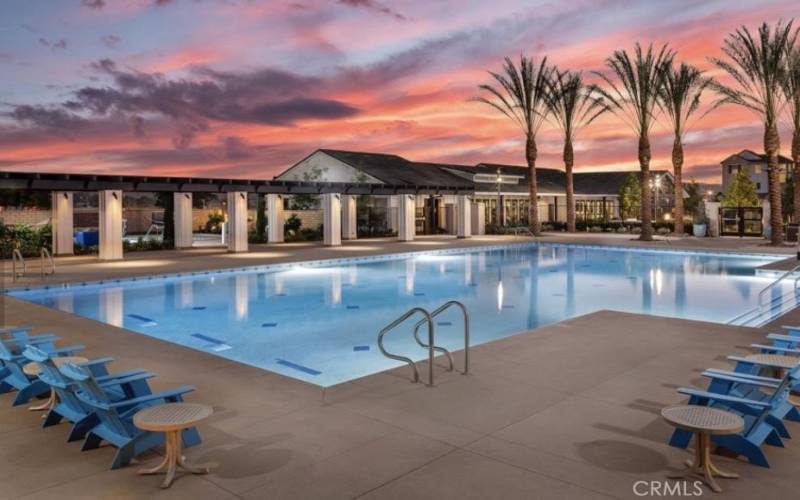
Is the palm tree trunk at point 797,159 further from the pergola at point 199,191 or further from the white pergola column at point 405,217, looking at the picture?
the white pergola column at point 405,217

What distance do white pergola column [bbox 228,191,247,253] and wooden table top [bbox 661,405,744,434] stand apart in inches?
877

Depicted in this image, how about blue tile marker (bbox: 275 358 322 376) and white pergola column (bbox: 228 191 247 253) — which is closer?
blue tile marker (bbox: 275 358 322 376)

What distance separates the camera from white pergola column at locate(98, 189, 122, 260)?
2142cm

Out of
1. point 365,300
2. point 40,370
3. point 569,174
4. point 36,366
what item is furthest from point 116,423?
point 569,174

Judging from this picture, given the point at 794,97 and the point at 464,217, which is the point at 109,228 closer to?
the point at 464,217

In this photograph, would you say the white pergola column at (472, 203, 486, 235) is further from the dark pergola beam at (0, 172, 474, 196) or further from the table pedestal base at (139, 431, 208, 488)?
the table pedestal base at (139, 431, 208, 488)

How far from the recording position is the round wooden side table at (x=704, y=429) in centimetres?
379

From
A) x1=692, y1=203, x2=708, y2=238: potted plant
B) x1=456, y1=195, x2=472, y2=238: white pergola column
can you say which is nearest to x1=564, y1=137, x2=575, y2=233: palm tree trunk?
x1=456, y1=195, x2=472, y2=238: white pergola column

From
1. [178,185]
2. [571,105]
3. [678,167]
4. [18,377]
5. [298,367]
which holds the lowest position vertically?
[298,367]

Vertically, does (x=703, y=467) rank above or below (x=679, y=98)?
below

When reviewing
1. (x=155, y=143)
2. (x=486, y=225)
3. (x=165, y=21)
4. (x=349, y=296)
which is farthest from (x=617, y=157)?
(x=349, y=296)

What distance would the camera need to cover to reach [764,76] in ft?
79.9

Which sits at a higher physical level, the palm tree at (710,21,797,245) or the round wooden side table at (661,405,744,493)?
the palm tree at (710,21,797,245)

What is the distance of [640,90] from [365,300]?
20.9 meters
